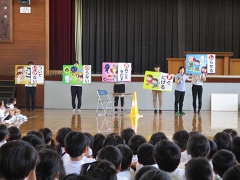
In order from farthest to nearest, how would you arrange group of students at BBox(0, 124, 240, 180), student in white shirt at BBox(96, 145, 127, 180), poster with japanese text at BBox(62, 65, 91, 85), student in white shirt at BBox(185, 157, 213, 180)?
poster with japanese text at BBox(62, 65, 91, 85) → student in white shirt at BBox(96, 145, 127, 180) → student in white shirt at BBox(185, 157, 213, 180) → group of students at BBox(0, 124, 240, 180)

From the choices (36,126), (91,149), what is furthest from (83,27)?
(91,149)

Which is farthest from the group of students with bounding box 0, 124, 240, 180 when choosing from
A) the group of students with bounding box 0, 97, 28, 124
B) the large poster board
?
the large poster board

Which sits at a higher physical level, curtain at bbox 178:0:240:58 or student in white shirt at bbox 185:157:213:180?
curtain at bbox 178:0:240:58

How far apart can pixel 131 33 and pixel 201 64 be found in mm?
4892

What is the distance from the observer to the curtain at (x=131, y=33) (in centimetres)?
1473

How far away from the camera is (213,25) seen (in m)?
14.9

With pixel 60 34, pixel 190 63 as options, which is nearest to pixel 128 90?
pixel 190 63

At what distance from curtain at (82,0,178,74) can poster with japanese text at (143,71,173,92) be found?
14.3 feet

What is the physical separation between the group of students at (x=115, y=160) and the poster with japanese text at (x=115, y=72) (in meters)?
6.50

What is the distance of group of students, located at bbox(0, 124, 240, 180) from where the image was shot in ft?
5.20

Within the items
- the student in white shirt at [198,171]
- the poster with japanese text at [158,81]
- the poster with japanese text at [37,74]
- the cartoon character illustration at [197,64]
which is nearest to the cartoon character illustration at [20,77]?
the poster with japanese text at [37,74]

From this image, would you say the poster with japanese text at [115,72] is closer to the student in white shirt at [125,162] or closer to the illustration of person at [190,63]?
the illustration of person at [190,63]

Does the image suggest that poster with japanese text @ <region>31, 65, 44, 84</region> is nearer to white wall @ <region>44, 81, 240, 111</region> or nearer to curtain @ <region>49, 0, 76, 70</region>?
white wall @ <region>44, 81, 240, 111</region>

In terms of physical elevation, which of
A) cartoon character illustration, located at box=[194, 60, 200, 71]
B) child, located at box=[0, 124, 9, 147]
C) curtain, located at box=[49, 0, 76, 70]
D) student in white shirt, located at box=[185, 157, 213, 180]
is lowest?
child, located at box=[0, 124, 9, 147]
